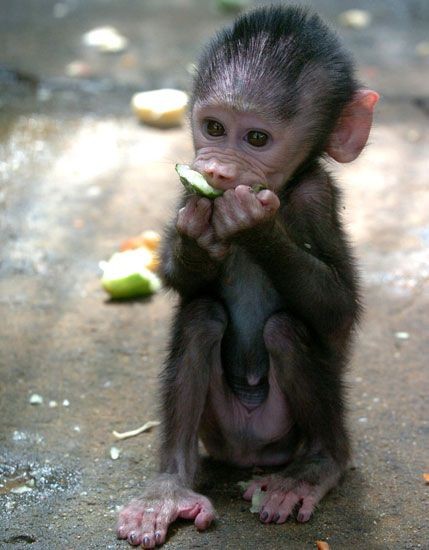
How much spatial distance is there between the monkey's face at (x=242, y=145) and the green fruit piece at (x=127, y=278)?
1.81 meters

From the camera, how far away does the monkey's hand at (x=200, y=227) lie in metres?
3.47

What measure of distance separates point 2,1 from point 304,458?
Answer: 8055mm

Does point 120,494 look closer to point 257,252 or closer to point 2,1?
point 257,252

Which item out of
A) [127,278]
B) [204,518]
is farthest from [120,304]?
[204,518]

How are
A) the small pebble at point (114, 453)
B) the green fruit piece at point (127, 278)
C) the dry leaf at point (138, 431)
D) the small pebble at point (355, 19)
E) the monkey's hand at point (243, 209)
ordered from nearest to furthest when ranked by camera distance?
the monkey's hand at point (243, 209)
the small pebble at point (114, 453)
the dry leaf at point (138, 431)
the green fruit piece at point (127, 278)
the small pebble at point (355, 19)

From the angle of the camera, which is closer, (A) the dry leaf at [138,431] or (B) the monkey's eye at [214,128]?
(B) the monkey's eye at [214,128]

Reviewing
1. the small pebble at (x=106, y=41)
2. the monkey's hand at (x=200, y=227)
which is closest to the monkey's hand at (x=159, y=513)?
the monkey's hand at (x=200, y=227)

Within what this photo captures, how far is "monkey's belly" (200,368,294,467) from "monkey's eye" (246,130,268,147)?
0.91 metres

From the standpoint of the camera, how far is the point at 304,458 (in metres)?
3.91

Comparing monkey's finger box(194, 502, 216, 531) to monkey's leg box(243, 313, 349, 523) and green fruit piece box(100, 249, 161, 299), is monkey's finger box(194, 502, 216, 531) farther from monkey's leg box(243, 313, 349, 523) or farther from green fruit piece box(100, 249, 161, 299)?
green fruit piece box(100, 249, 161, 299)

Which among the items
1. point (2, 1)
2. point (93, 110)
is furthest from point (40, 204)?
point (2, 1)

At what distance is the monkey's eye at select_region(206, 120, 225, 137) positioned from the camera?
3641mm

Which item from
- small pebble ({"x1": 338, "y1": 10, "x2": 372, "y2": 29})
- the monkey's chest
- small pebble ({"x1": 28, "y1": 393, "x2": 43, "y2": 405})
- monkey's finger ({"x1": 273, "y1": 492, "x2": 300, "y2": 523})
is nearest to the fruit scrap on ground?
small pebble ({"x1": 28, "y1": 393, "x2": 43, "y2": 405})

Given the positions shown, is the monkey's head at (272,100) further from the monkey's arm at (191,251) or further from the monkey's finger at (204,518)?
the monkey's finger at (204,518)
